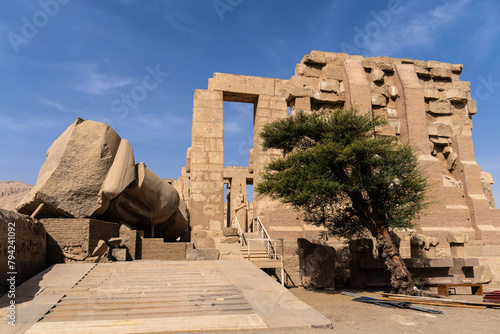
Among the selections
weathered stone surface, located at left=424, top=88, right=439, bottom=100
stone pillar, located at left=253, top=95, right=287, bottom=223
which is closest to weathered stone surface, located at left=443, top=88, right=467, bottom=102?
weathered stone surface, located at left=424, top=88, right=439, bottom=100

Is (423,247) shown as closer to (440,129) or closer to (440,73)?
(440,129)

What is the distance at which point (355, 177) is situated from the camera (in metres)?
8.84

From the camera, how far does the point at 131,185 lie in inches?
408

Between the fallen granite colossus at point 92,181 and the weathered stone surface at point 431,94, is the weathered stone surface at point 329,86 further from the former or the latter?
the fallen granite colossus at point 92,181

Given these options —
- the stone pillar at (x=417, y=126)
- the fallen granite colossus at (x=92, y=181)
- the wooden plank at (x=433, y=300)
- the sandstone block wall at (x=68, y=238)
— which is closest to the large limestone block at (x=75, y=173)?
the fallen granite colossus at (x=92, y=181)

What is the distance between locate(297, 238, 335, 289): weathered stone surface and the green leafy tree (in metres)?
0.73

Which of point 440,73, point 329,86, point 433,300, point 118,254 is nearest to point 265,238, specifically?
point 118,254

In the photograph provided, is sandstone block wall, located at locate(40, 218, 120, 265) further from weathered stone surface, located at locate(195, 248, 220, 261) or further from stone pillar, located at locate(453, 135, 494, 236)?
stone pillar, located at locate(453, 135, 494, 236)

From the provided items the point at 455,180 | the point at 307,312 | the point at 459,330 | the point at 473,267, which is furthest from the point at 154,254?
the point at 455,180

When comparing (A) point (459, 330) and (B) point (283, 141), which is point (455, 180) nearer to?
(B) point (283, 141)

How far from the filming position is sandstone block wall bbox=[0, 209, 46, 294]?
6.47m

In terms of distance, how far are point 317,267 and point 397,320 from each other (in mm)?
3603

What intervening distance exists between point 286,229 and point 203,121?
16.0ft

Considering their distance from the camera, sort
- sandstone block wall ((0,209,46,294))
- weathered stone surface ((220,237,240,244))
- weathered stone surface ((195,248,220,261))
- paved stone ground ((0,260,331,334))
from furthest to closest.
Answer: weathered stone surface ((220,237,240,244)) < weathered stone surface ((195,248,220,261)) < sandstone block wall ((0,209,46,294)) < paved stone ground ((0,260,331,334))
